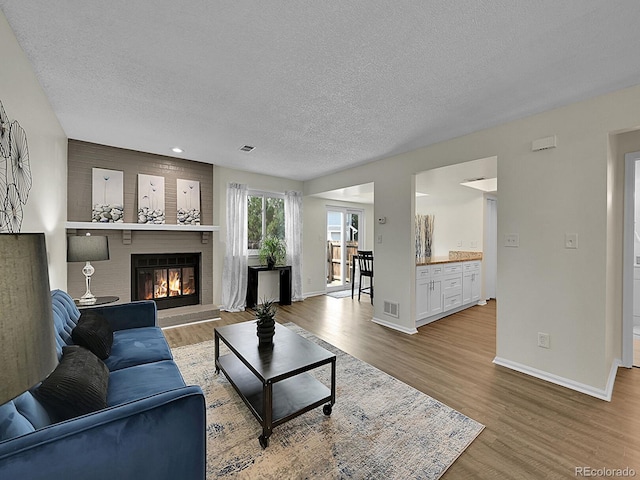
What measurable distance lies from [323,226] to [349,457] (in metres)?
5.05

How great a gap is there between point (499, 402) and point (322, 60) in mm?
2882

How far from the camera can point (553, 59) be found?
1846 millimetres

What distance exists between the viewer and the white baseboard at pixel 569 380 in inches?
89.7

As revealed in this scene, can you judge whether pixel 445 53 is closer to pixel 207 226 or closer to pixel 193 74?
pixel 193 74

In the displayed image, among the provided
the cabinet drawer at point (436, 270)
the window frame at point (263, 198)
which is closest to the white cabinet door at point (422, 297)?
the cabinet drawer at point (436, 270)

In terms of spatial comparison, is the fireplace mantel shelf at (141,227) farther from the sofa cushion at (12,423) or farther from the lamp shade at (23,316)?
the lamp shade at (23,316)

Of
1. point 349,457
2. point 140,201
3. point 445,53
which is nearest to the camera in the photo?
point 349,457

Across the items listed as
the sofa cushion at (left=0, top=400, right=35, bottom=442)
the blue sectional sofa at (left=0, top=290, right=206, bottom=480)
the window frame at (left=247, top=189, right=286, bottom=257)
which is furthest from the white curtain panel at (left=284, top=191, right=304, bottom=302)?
the sofa cushion at (left=0, top=400, right=35, bottom=442)

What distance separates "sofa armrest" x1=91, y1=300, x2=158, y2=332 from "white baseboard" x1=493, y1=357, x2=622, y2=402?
3.50m

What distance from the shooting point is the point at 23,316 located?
1.66 ft

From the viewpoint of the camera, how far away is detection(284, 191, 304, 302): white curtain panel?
5.67 m

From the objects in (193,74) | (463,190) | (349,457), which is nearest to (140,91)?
(193,74)

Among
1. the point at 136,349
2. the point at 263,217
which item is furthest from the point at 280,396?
the point at 263,217

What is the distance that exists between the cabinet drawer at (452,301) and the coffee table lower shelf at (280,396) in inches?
121
